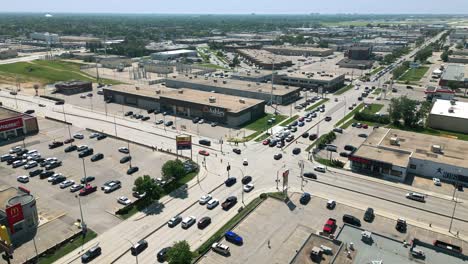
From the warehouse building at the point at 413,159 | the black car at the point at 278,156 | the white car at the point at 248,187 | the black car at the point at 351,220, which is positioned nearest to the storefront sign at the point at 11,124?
the white car at the point at 248,187

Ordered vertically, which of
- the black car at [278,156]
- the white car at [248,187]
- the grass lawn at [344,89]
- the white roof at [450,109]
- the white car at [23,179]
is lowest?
the white car at [248,187]

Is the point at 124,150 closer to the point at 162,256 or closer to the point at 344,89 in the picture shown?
the point at 162,256

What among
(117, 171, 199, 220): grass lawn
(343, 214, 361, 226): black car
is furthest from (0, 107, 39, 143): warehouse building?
(343, 214, 361, 226): black car

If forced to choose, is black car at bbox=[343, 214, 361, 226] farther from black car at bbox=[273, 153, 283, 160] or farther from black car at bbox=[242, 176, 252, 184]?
black car at bbox=[273, 153, 283, 160]

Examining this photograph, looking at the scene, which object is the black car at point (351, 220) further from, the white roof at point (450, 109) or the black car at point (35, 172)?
the white roof at point (450, 109)

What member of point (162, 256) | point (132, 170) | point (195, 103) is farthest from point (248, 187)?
point (195, 103)

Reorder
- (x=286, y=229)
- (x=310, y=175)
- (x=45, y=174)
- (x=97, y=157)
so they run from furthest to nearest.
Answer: (x=97, y=157)
(x=45, y=174)
(x=310, y=175)
(x=286, y=229)
